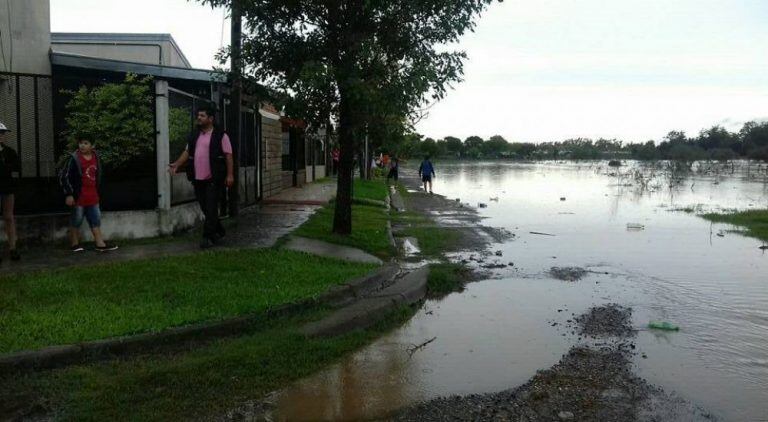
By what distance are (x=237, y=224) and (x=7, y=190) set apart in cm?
390

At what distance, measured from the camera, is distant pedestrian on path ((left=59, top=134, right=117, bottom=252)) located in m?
7.83

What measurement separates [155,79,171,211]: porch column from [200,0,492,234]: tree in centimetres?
145

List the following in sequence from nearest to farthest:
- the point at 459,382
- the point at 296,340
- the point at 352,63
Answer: the point at 459,382
the point at 296,340
the point at 352,63

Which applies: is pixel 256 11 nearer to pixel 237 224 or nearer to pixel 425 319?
pixel 237 224

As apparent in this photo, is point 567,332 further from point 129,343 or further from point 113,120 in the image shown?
point 113,120

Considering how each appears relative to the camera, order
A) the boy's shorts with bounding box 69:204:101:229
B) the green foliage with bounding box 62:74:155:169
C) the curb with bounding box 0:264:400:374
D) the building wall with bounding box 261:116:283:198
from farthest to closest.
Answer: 1. the building wall with bounding box 261:116:283:198
2. the green foliage with bounding box 62:74:155:169
3. the boy's shorts with bounding box 69:204:101:229
4. the curb with bounding box 0:264:400:374

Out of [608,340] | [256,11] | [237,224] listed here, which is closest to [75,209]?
[237,224]

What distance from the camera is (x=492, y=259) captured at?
33.2 feet

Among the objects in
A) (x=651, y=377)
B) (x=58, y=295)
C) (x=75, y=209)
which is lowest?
(x=651, y=377)

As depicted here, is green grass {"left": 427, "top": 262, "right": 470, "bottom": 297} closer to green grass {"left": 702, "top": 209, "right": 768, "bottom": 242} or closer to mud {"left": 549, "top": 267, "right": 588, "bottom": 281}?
mud {"left": 549, "top": 267, "right": 588, "bottom": 281}

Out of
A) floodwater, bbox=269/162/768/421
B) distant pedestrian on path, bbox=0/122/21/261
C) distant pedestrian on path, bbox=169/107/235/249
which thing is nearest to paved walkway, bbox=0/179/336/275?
distant pedestrian on path, bbox=0/122/21/261

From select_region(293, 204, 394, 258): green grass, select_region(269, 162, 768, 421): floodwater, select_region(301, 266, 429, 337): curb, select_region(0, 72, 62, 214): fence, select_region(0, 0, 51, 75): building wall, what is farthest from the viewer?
select_region(0, 0, 51, 75): building wall

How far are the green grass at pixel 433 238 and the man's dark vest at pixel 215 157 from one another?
3756 millimetres

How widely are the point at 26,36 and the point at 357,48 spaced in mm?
6262
